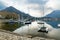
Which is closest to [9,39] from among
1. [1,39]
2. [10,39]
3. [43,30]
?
[10,39]

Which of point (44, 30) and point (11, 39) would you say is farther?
point (44, 30)

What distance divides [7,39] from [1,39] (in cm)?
185

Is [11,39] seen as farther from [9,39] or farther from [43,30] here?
[43,30]

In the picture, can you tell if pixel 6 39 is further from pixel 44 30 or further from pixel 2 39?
pixel 44 30

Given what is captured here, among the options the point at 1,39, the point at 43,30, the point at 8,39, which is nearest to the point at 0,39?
the point at 1,39

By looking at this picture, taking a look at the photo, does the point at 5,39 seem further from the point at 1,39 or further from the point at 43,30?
the point at 43,30

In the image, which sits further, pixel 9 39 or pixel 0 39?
pixel 9 39

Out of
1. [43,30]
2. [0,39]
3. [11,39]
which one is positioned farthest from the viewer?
[43,30]

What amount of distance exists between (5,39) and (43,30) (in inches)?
→ 1909

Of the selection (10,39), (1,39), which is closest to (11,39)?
(10,39)

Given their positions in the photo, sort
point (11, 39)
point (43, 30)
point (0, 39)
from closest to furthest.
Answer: point (0, 39)
point (11, 39)
point (43, 30)

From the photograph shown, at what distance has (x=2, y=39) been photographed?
31.6 metres

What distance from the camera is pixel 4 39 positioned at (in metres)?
32.0

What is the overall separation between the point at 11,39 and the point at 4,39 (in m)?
1.78
